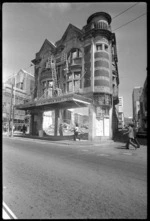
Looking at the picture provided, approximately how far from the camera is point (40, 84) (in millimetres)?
27375

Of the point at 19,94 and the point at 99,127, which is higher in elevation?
the point at 19,94

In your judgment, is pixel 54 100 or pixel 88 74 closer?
pixel 54 100

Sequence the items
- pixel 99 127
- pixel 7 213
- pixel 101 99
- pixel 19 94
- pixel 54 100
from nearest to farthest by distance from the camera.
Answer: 1. pixel 7 213
2. pixel 54 100
3. pixel 101 99
4. pixel 99 127
5. pixel 19 94

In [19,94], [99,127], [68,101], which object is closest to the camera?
[68,101]

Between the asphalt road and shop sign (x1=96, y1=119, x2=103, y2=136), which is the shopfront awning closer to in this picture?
shop sign (x1=96, y1=119, x2=103, y2=136)

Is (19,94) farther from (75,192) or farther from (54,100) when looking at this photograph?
(75,192)

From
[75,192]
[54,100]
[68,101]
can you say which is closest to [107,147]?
[68,101]

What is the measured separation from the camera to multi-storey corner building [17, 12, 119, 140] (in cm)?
1968

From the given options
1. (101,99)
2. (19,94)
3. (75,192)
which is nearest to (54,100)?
(101,99)

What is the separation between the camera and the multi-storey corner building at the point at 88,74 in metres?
19.7

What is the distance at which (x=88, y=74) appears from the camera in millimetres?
20719

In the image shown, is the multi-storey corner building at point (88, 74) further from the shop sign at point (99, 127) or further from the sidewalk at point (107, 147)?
the sidewalk at point (107, 147)

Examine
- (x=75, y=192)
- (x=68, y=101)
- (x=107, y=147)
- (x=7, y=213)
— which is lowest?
(x=107, y=147)

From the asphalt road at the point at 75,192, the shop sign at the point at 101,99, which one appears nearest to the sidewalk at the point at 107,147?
the asphalt road at the point at 75,192
